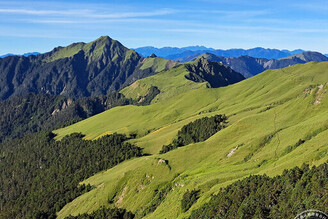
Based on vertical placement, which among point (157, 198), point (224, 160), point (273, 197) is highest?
point (273, 197)

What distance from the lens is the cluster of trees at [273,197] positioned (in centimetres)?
5841

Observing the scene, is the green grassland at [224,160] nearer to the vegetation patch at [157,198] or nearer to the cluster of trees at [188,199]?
the vegetation patch at [157,198]

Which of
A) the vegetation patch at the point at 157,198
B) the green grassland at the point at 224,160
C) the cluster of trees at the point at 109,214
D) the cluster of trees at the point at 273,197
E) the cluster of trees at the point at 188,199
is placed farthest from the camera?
the cluster of trees at the point at 109,214

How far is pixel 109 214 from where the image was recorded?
415 feet

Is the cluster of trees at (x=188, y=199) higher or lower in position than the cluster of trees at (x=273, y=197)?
lower

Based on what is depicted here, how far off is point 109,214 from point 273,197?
260 ft

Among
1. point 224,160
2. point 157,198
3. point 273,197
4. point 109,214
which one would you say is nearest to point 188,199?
point 157,198

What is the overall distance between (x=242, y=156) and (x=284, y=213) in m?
68.5

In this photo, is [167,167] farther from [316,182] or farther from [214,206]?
[316,182]

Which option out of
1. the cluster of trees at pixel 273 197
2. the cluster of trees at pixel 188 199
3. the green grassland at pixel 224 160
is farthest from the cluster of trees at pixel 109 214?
the cluster of trees at pixel 273 197

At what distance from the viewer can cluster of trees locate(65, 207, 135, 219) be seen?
12341 centimetres

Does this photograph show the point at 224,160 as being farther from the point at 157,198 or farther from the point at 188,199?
the point at 188,199

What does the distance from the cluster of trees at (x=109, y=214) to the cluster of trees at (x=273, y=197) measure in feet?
145

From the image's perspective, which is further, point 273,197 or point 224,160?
point 224,160
